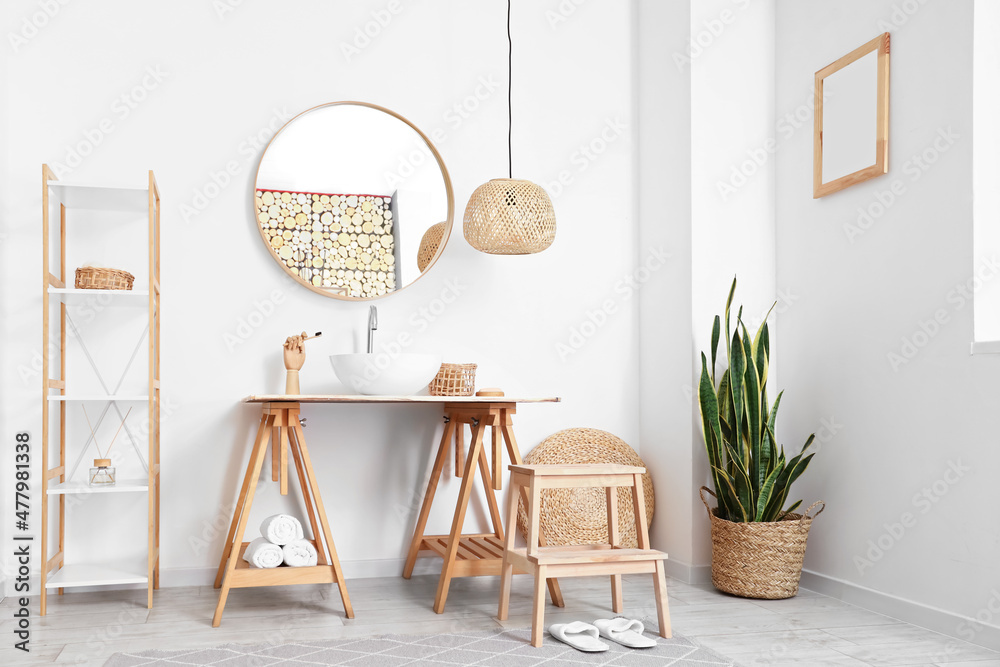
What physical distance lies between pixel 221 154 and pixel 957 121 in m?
2.30

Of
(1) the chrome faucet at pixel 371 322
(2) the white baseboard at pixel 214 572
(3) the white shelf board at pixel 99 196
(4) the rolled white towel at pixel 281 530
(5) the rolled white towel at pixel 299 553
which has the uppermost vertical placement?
(3) the white shelf board at pixel 99 196

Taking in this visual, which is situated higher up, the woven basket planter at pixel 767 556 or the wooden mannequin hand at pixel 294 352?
the wooden mannequin hand at pixel 294 352

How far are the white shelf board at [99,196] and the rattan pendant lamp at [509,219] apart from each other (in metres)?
1.05

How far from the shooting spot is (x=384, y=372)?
8.43ft

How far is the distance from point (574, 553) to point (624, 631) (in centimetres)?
24

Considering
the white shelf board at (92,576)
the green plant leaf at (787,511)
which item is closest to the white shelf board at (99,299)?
the white shelf board at (92,576)

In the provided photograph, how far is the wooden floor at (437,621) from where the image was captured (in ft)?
6.93

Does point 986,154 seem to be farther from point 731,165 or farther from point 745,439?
point 745,439

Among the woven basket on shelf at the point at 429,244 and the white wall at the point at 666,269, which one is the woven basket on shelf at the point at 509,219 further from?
the white wall at the point at 666,269

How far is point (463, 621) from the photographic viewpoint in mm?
2408

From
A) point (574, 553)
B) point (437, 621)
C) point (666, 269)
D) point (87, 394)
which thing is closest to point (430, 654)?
point (437, 621)

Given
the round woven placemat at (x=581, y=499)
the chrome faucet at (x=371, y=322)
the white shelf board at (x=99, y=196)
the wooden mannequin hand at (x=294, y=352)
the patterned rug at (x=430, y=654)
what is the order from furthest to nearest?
the round woven placemat at (x=581, y=499), the chrome faucet at (x=371, y=322), the wooden mannequin hand at (x=294, y=352), the white shelf board at (x=99, y=196), the patterned rug at (x=430, y=654)

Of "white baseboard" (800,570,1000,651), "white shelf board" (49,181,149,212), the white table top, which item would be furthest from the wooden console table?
"white baseboard" (800,570,1000,651)

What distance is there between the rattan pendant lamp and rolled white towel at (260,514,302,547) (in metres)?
1.10
